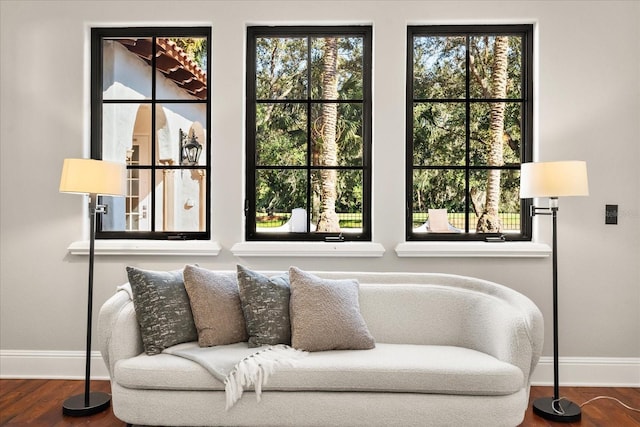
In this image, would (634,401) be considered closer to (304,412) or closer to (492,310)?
(492,310)

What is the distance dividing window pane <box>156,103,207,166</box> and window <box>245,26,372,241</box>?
364 mm

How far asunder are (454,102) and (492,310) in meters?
1.61

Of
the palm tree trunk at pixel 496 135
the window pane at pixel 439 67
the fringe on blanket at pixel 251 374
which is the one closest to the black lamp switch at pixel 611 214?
the palm tree trunk at pixel 496 135

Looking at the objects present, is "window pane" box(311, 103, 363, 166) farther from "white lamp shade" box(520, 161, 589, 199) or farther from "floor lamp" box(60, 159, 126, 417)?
"floor lamp" box(60, 159, 126, 417)

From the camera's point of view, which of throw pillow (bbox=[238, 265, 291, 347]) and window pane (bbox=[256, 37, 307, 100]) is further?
window pane (bbox=[256, 37, 307, 100])

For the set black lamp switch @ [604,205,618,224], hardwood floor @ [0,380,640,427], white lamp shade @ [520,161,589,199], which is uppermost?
white lamp shade @ [520,161,589,199]

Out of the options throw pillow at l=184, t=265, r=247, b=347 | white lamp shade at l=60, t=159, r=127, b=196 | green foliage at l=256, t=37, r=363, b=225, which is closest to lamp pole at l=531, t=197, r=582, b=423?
green foliage at l=256, t=37, r=363, b=225

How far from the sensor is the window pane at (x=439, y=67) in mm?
3848

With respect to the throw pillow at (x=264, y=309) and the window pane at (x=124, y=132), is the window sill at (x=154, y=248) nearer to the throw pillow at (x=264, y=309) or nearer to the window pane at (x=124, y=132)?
the window pane at (x=124, y=132)

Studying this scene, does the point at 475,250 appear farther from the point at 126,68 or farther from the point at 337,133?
the point at 126,68

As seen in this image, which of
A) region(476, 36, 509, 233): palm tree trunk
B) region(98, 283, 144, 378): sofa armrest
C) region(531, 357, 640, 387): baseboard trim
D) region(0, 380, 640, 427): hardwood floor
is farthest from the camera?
region(476, 36, 509, 233): palm tree trunk

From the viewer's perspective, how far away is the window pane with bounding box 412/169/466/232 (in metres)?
3.85

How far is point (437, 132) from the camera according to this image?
3848 mm

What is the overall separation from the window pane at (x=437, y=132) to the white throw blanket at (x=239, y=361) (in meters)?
1.78
